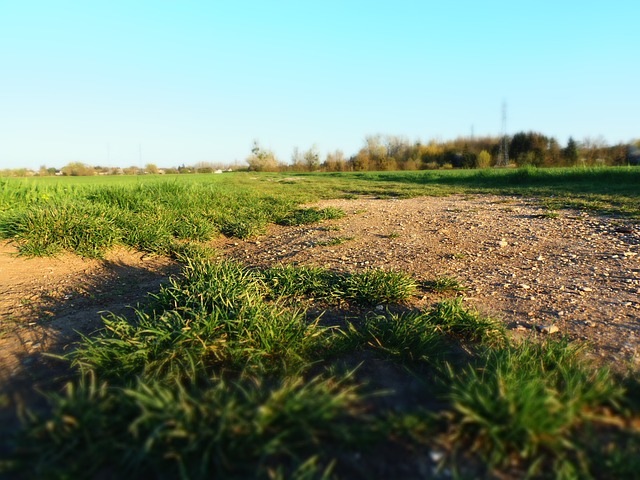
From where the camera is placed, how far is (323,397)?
1519 mm

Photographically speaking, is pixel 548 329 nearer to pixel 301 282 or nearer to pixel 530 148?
pixel 301 282

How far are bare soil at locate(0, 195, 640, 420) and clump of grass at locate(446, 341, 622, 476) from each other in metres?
0.66

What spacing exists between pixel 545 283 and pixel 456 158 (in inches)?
1547

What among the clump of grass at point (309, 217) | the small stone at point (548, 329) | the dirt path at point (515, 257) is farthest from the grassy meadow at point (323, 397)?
the clump of grass at point (309, 217)

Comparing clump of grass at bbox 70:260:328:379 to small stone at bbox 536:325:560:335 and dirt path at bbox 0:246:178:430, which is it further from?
small stone at bbox 536:325:560:335

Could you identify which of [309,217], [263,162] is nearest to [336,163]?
[263,162]

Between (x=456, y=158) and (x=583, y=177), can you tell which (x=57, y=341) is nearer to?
(x=583, y=177)

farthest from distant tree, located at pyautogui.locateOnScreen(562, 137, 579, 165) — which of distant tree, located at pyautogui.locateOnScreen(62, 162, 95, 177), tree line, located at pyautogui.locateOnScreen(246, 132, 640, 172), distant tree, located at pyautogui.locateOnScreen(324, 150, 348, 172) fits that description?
distant tree, located at pyautogui.locateOnScreen(62, 162, 95, 177)

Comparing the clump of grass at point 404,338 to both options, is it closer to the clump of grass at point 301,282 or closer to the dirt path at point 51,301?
the clump of grass at point 301,282

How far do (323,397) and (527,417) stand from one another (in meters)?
0.72

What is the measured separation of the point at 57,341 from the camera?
2.51 m

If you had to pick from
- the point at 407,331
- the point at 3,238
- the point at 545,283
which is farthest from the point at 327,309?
the point at 3,238

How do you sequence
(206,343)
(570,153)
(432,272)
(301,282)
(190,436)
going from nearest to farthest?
1. (190,436)
2. (206,343)
3. (301,282)
4. (432,272)
5. (570,153)

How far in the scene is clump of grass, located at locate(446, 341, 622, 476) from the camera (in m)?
1.32
